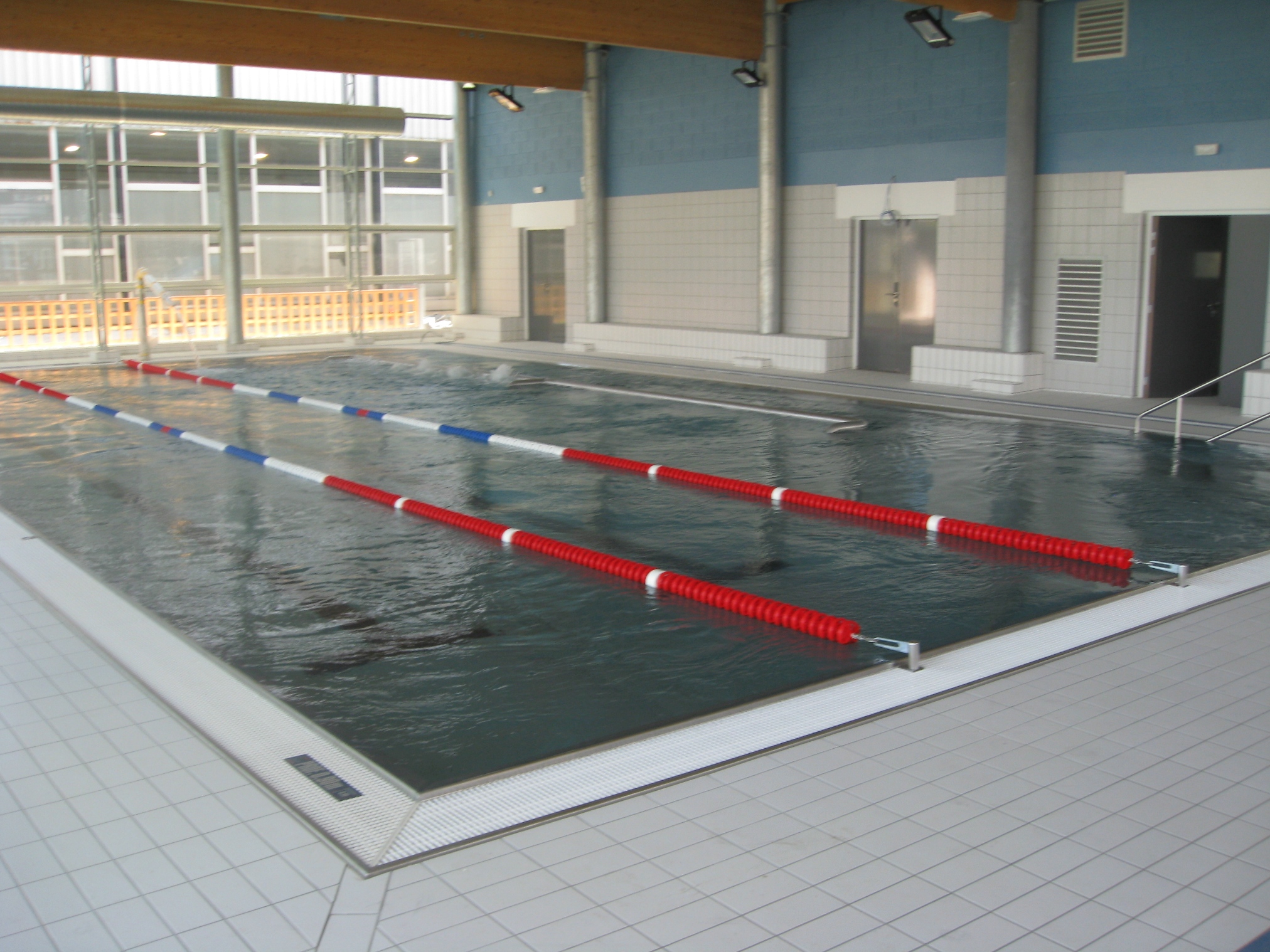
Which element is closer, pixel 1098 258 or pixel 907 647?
pixel 907 647

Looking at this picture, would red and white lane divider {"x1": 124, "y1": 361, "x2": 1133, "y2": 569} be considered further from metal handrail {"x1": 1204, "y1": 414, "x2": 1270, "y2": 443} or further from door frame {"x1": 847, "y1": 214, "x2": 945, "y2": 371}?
door frame {"x1": 847, "y1": 214, "x2": 945, "y2": 371}

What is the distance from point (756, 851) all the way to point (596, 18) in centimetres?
1143

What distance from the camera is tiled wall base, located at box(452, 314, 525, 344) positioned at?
A: 19547 mm

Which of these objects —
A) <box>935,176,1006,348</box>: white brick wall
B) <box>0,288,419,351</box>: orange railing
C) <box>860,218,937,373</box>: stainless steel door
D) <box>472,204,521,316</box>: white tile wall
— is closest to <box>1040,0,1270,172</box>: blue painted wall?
<box>935,176,1006,348</box>: white brick wall

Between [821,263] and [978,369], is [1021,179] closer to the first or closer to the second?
[978,369]

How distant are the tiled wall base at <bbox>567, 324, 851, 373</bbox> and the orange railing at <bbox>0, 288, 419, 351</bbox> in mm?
4310

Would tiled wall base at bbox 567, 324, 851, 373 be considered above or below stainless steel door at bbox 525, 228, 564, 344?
below

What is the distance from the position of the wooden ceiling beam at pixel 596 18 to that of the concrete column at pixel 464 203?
7219 mm

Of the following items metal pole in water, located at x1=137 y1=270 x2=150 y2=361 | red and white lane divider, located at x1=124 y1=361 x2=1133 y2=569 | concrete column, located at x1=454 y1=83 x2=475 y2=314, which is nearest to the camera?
red and white lane divider, located at x1=124 y1=361 x2=1133 y2=569

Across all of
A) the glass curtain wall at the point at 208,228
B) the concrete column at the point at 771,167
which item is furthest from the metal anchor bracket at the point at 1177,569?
the glass curtain wall at the point at 208,228

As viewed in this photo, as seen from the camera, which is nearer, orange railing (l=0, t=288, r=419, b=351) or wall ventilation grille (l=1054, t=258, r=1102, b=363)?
wall ventilation grille (l=1054, t=258, r=1102, b=363)

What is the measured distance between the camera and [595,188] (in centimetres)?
1741

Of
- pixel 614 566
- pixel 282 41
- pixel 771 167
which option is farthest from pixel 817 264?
pixel 614 566

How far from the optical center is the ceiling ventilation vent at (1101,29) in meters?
11.2
